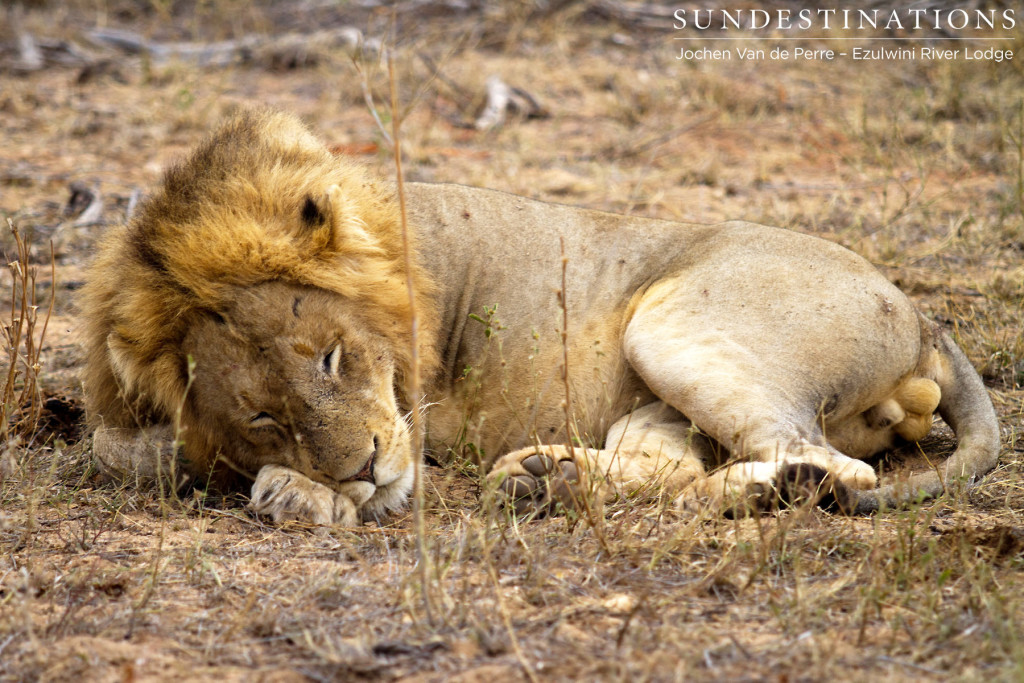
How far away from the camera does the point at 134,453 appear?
3.59 m

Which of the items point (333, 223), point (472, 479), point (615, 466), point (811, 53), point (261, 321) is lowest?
point (472, 479)

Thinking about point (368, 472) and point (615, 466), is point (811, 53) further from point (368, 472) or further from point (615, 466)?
point (368, 472)

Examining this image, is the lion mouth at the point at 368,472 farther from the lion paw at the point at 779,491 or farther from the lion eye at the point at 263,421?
the lion paw at the point at 779,491

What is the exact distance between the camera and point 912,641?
231cm

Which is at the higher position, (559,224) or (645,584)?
(559,224)

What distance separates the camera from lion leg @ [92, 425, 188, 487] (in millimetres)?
3570

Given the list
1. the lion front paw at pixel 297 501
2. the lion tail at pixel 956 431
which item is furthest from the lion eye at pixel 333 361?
the lion tail at pixel 956 431

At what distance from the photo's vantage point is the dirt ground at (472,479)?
2314mm

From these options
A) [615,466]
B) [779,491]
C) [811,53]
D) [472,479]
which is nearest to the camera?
[779,491]

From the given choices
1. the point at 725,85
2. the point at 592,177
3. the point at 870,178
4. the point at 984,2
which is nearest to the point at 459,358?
the point at 592,177

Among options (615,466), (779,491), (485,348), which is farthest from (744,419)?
(485,348)

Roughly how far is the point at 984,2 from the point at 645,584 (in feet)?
31.0

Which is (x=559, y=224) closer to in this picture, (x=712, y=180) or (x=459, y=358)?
(x=459, y=358)

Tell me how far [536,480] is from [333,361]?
0.75 metres
